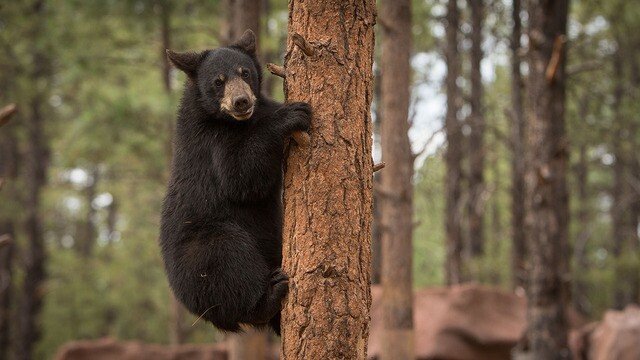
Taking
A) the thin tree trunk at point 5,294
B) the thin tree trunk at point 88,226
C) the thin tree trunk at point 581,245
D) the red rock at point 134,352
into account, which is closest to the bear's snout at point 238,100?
the red rock at point 134,352

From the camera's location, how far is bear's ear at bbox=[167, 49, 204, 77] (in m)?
4.98

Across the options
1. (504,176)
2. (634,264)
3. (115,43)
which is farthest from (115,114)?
(504,176)

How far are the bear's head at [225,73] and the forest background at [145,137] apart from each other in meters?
3.31

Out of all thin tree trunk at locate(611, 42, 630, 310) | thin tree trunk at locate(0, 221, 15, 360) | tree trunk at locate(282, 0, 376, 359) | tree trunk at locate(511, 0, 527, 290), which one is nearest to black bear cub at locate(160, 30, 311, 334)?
tree trunk at locate(282, 0, 376, 359)

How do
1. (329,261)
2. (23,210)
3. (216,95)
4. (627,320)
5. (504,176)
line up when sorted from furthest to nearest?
(504,176), (23,210), (627,320), (216,95), (329,261)

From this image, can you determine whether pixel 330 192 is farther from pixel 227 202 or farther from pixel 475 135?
pixel 475 135

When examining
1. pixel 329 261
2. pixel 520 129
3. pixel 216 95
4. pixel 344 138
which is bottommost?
pixel 329 261

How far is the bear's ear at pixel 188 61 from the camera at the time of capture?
16.4 feet

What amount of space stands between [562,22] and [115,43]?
9.28 metres

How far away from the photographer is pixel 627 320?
1153 cm

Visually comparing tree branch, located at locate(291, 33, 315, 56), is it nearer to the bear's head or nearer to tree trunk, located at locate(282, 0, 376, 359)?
tree trunk, located at locate(282, 0, 376, 359)

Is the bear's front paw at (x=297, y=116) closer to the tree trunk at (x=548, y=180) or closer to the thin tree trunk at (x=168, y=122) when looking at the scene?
the tree trunk at (x=548, y=180)

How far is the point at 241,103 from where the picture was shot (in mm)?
4289

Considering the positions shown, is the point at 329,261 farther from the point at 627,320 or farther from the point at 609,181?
the point at 609,181
